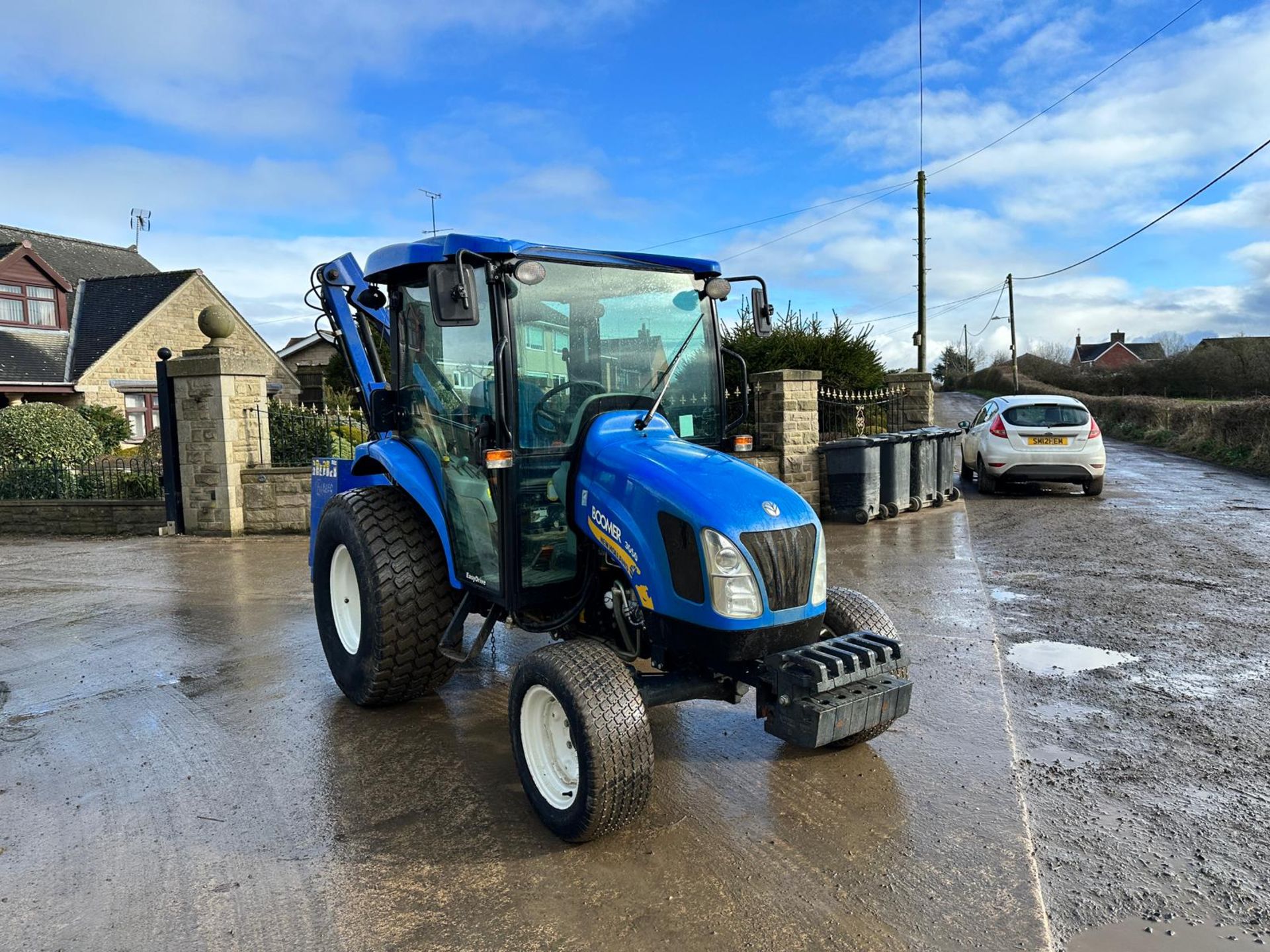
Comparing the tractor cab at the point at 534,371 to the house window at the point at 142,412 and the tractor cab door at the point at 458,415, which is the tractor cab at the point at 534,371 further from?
the house window at the point at 142,412

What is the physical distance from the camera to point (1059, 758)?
4.22m

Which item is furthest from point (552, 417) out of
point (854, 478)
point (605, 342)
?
point (854, 478)

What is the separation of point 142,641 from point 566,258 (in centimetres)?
457

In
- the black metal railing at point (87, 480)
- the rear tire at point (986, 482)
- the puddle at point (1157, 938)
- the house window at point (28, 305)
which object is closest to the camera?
the puddle at point (1157, 938)

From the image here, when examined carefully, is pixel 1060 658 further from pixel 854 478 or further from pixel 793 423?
pixel 793 423

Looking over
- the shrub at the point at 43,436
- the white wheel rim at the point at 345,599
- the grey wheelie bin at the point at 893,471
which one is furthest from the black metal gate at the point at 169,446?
the grey wheelie bin at the point at 893,471

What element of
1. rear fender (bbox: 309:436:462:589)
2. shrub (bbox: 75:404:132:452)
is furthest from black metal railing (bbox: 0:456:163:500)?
rear fender (bbox: 309:436:462:589)

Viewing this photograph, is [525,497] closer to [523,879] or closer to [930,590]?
[523,879]

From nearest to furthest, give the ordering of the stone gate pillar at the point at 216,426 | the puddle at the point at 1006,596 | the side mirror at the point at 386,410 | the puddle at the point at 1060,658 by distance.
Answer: the side mirror at the point at 386,410, the puddle at the point at 1060,658, the puddle at the point at 1006,596, the stone gate pillar at the point at 216,426

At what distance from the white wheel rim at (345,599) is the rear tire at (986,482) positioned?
11.3m

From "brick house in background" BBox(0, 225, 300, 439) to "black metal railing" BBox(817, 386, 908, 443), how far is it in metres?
17.2

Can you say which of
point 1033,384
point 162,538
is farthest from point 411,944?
point 1033,384

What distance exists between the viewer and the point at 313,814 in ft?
12.3

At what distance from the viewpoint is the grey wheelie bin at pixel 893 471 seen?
1188 cm
